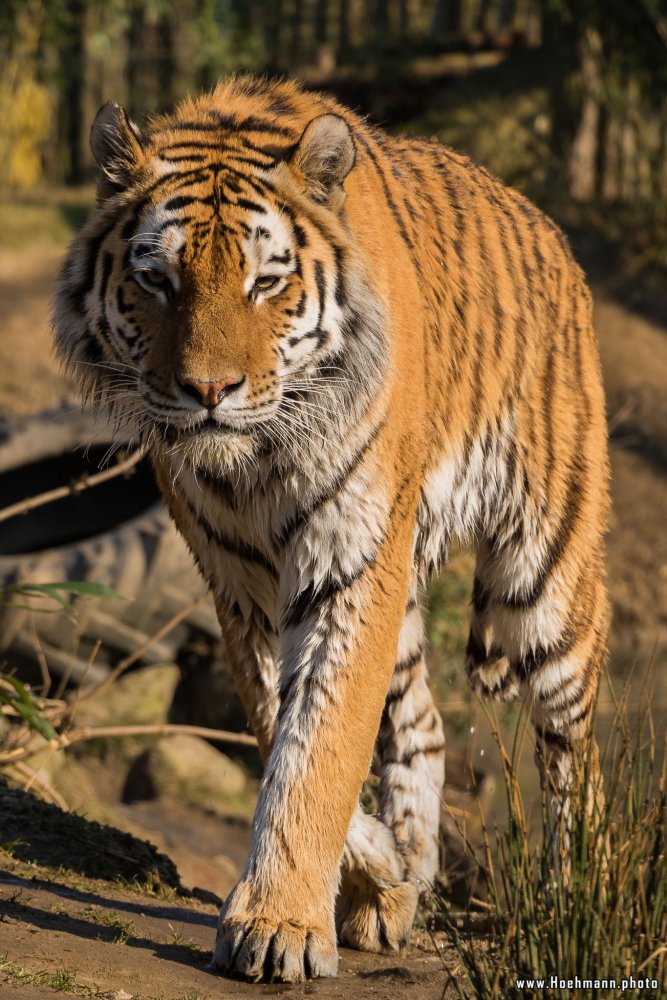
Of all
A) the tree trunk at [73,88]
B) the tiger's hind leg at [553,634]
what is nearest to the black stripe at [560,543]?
the tiger's hind leg at [553,634]

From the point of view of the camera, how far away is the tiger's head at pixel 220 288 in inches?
105

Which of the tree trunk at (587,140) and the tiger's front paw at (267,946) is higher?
the tree trunk at (587,140)

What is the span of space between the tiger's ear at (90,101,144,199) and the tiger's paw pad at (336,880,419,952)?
1754 millimetres

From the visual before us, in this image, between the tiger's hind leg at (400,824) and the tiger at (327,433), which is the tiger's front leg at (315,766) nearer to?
the tiger at (327,433)

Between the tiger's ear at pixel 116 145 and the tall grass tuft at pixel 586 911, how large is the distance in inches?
58.5

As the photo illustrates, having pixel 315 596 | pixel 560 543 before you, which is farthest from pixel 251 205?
pixel 560 543

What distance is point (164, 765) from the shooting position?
18.7 feet

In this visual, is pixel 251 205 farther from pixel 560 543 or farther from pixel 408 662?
pixel 408 662

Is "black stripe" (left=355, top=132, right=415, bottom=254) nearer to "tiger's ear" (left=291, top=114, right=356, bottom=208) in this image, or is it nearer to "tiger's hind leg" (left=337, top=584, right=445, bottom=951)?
"tiger's ear" (left=291, top=114, right=356, bottom=208)

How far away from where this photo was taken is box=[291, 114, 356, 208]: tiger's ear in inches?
112

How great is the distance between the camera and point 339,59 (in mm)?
16281

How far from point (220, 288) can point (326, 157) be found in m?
0.44

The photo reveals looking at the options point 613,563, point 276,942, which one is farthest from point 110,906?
point 613,563

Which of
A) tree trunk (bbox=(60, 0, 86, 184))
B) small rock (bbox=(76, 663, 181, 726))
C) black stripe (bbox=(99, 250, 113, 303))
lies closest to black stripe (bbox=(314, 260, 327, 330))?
black stripe (bbox=(99, 250, 113, 303))
